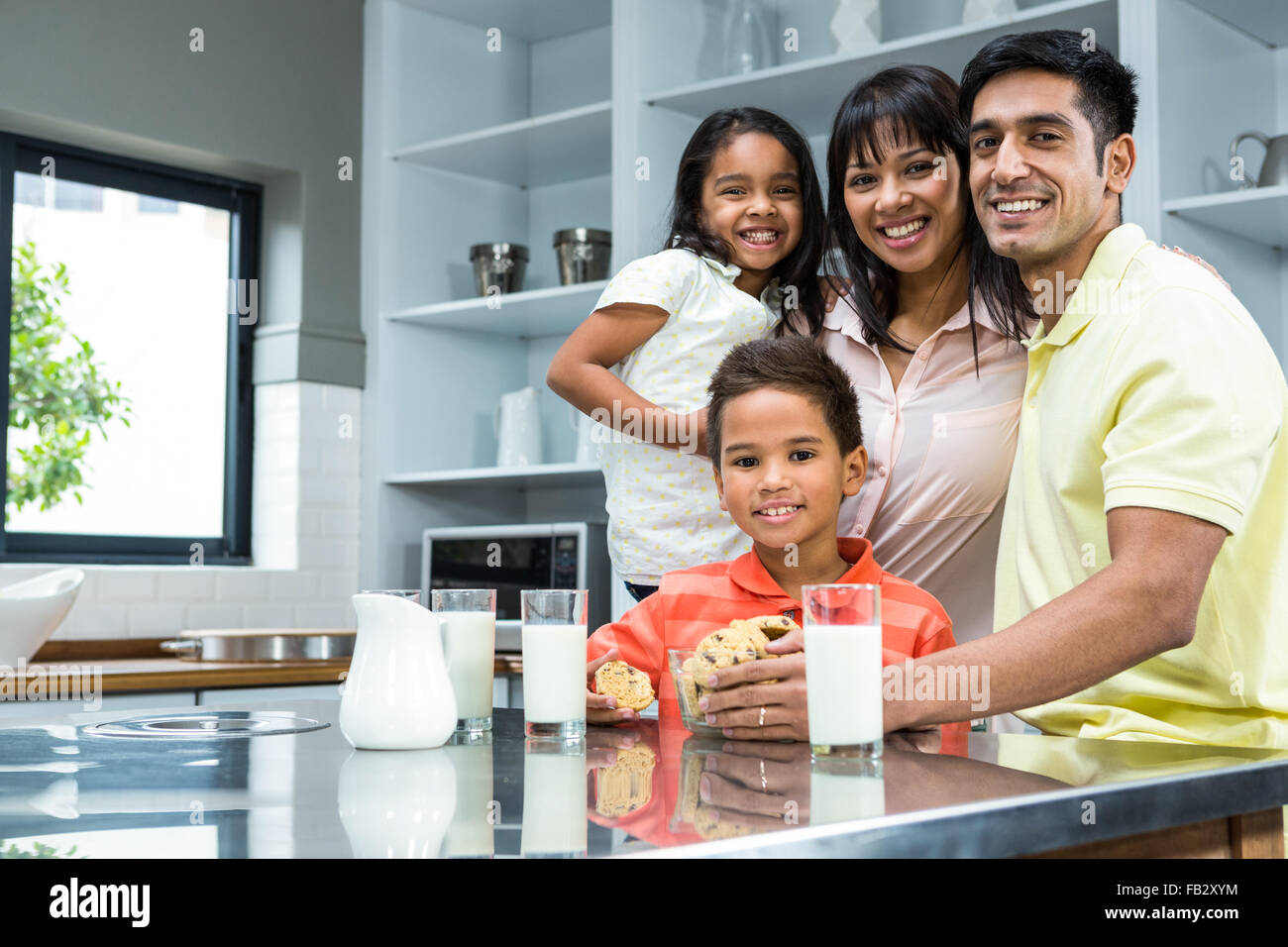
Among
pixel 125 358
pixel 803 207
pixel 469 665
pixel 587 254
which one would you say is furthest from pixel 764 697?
pixel 125 358

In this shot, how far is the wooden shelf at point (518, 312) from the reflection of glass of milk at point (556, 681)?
2183 mm

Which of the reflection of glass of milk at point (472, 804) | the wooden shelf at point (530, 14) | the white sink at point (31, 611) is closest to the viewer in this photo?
the reflection of glass of milk at point (472, 804)

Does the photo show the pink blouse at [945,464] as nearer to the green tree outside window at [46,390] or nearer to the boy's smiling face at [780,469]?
the boy's smiling face at [780,469]

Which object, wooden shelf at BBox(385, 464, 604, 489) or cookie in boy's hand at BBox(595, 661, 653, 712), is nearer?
cookie in boy's hand at BBox(595, 661, 653, 712)

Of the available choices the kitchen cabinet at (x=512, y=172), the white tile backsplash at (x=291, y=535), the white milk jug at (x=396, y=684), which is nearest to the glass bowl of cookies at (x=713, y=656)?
the white milk jug at (x=396, y=684)

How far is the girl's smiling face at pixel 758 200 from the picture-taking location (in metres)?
2.20

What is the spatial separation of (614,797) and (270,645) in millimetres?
2312

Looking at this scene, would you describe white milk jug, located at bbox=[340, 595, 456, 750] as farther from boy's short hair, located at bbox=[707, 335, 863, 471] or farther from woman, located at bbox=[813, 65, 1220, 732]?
woman, located at bbox=[813, 65, 1220, 732]

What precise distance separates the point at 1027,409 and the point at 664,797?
0.87 m

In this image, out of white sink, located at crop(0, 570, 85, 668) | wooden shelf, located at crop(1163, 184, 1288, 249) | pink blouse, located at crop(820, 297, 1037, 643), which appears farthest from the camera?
white sink, located at crop(0, 570, 85, 668)

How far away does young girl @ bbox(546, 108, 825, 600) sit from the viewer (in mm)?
2195

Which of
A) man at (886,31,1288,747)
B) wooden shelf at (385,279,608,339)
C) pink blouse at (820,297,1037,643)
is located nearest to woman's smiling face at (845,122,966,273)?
pink blouse at (820,297,1037,643)

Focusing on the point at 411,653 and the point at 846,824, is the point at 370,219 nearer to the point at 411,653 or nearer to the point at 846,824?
the point at 411,653
